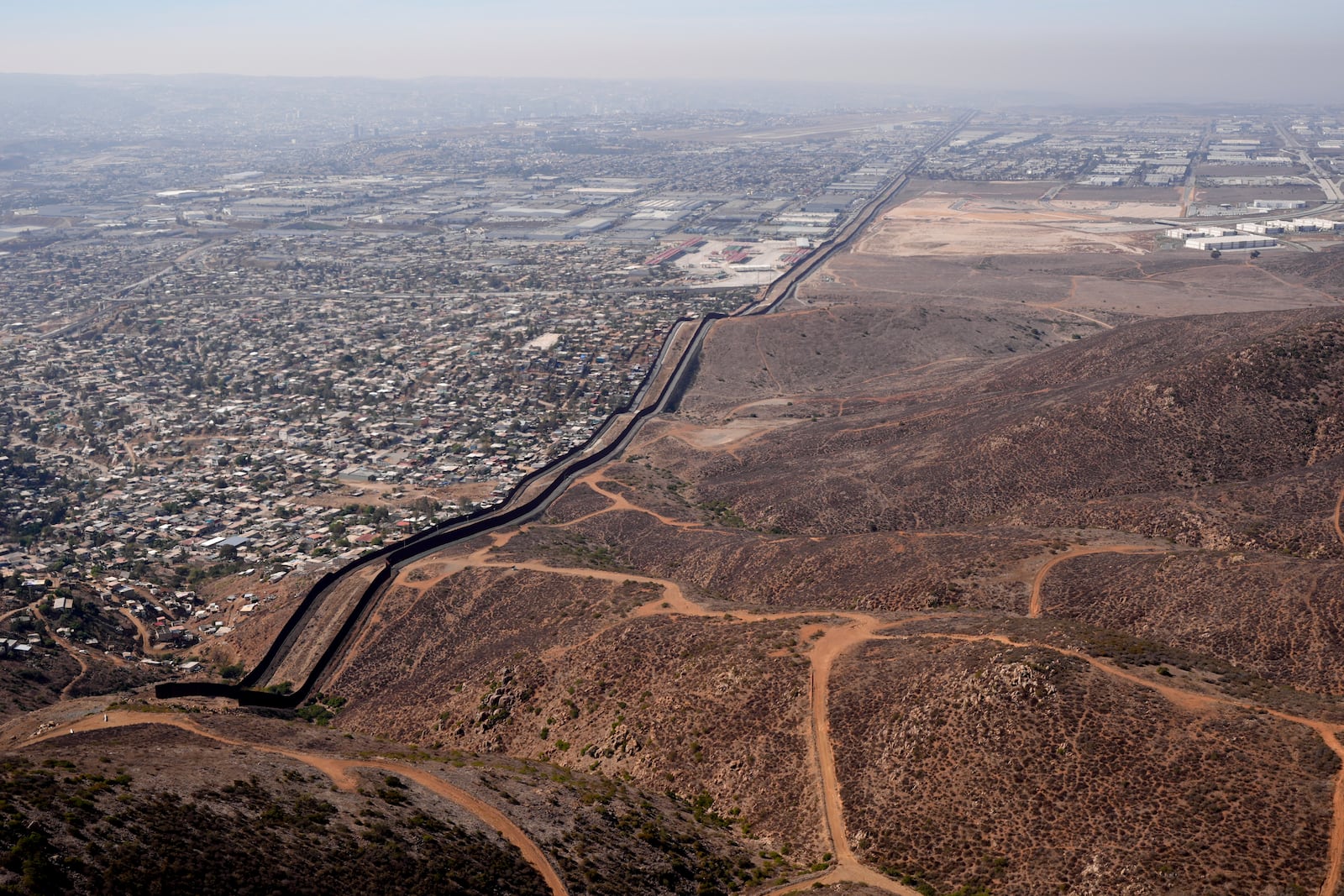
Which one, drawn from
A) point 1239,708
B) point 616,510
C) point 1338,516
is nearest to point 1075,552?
point 1338,516

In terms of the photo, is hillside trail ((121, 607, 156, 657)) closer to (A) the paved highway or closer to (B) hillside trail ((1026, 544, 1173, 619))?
(A) the paved highway

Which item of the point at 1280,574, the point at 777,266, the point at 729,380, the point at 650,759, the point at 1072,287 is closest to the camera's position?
the point at 650,759

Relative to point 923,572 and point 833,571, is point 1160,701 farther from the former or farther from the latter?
point 833,571

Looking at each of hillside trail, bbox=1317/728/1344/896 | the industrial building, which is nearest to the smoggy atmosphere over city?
hillside trail, bbox=1317/728/1344/896


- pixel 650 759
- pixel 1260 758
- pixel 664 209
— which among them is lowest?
pixel 650 759

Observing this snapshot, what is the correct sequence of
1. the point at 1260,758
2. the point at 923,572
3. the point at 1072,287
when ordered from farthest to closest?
1. the point at 1072,287
2. the point at 923,572
3. the point at 1260,758

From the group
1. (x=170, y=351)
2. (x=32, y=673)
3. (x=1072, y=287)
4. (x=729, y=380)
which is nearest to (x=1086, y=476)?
(x=729, y=380)
